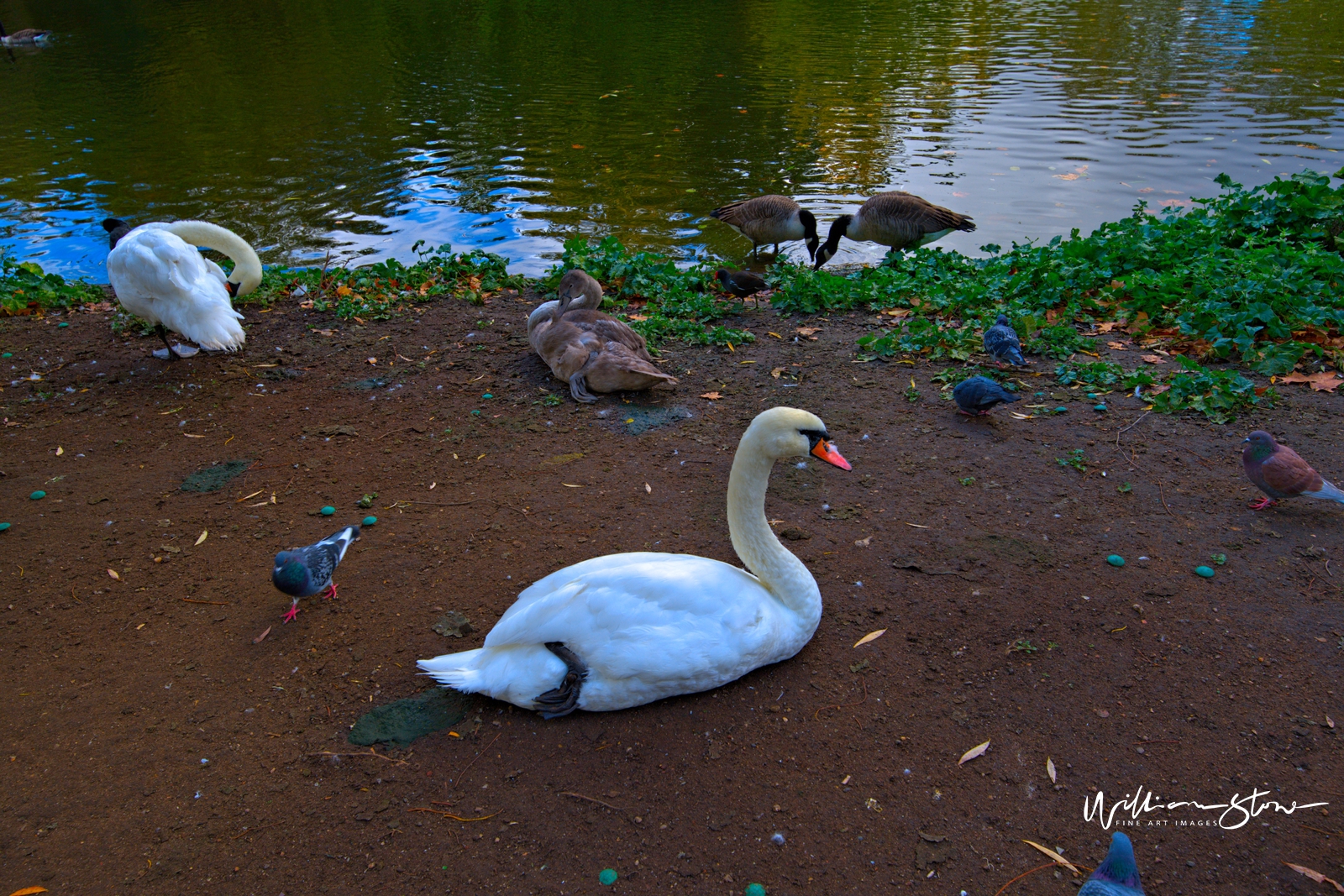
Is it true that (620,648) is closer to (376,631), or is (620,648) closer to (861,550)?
(376,631)

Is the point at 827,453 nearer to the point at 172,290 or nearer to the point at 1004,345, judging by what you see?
the point at 1004,345

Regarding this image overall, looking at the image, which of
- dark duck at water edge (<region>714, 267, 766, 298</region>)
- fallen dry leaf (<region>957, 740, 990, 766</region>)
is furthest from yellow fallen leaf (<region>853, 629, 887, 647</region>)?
dark duck at water edge (<region>714, 267, 766, 298</region>)

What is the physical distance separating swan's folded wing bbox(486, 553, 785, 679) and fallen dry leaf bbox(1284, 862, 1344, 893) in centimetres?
192

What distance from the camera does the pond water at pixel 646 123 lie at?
1101 centimetres

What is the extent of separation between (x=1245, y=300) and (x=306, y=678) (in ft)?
23.0

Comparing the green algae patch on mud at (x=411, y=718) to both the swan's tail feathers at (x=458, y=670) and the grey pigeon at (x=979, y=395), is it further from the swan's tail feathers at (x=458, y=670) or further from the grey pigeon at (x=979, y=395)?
the grey pigeon at (x=979, y=395)

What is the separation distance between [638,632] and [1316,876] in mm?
2428

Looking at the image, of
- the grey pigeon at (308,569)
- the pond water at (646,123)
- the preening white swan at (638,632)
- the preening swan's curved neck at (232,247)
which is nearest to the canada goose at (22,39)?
the pond water at (646,123)

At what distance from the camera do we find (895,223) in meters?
9.59

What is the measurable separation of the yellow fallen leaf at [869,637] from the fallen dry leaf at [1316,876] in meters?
1.59

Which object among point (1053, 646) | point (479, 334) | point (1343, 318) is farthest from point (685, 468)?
point (1343, 318)

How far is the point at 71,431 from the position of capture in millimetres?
5699

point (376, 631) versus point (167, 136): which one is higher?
point (167, 136)

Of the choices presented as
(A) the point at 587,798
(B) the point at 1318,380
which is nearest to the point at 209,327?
(A) the point at 587,798
